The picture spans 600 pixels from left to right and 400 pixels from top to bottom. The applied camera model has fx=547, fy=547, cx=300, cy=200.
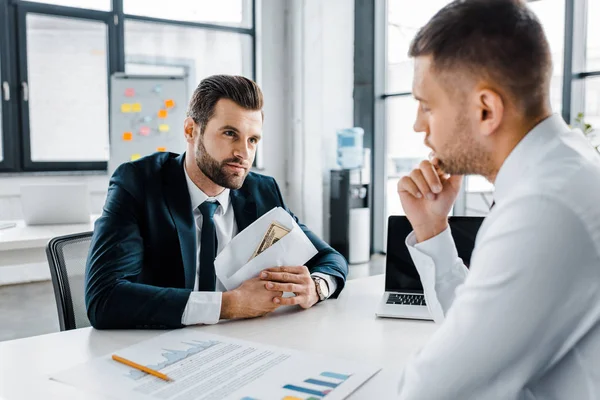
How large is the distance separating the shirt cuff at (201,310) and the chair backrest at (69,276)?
0.43 m

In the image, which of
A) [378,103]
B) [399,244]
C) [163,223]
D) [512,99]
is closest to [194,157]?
[163,223]

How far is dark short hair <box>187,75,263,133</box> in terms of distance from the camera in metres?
1.71

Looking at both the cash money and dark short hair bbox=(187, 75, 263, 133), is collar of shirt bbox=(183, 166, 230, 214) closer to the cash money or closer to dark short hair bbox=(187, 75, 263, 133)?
dark short hair bbox=(187, 75, 263, 133)

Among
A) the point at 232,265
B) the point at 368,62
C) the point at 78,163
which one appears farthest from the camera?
the point at 368,62

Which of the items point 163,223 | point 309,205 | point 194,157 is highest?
point 194,157

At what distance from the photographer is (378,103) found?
5719mm

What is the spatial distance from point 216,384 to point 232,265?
475 millimetres

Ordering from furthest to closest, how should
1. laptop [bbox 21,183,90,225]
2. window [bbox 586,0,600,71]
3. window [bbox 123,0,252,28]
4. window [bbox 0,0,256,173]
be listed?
window [bbox 123,0,252,28] < window [bbox 0,0,256,173] < window [bbox 586,0,600,71] < laptop [bbox 21,183,90,225]

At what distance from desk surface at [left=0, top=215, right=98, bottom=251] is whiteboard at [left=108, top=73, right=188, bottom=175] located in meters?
2.04

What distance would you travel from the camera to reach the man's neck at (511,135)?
2.69 feet

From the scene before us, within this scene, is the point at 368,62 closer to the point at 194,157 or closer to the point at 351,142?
the point at 351,142

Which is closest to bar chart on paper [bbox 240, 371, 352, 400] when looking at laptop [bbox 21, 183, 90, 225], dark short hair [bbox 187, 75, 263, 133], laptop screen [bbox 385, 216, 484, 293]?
laptop screen [bbox 385, 216, 484, 293]

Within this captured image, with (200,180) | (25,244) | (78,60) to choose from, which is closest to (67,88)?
(78,60)

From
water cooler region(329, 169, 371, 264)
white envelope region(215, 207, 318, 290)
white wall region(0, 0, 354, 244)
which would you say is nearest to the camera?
white envelope region(215, 207, 318, 290)
